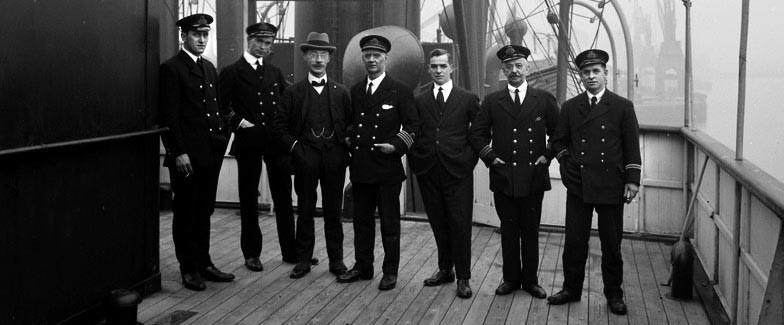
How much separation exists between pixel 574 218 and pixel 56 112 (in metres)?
2.97

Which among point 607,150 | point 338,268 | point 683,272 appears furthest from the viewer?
point 338,268

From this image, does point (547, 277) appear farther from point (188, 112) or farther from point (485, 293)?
point (188, 112)

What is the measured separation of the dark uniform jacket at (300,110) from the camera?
5359 millimetres

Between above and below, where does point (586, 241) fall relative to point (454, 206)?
below

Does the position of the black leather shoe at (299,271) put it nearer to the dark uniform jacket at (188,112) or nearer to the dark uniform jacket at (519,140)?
the dark uniform jacket at (188,112)

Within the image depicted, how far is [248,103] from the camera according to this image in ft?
18.2

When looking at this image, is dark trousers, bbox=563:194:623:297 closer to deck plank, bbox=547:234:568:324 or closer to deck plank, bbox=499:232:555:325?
deck plank, bbox=547:234:568:324

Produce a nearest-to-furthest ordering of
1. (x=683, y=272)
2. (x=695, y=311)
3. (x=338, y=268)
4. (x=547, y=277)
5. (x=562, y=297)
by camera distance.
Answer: (x=695, y=311), (x=562, y=297), (x=683, y=272), (x=338, y=268), (x=547, y=277)

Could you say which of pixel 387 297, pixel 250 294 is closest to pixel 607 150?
pixel 387 297

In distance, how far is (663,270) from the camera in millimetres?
5910

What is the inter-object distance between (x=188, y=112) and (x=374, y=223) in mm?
1433

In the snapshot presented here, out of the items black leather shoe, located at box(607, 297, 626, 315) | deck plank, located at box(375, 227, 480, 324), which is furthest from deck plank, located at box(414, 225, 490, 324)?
black leather shoe, located at box(607, 297, 626, 315)

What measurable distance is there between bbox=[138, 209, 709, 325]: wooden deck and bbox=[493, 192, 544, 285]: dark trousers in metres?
0.15

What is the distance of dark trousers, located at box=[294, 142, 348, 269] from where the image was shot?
537cm
